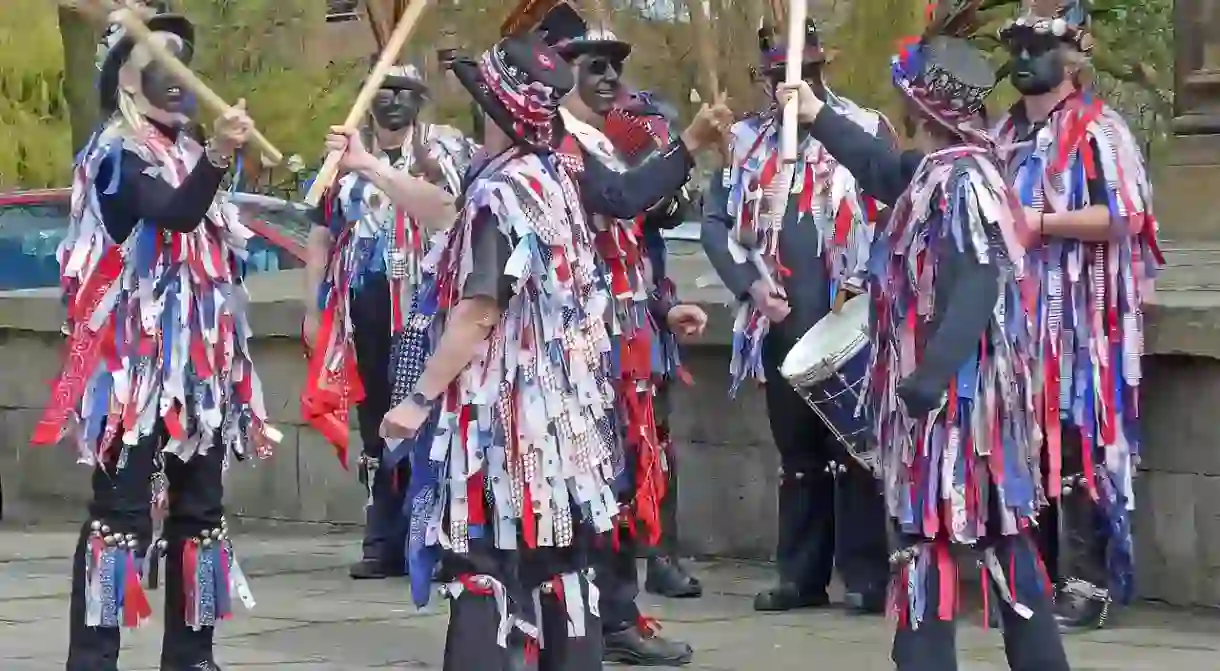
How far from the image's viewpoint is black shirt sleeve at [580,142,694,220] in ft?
19.7

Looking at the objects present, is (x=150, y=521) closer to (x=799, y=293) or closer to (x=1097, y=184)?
(x=799, y=293)

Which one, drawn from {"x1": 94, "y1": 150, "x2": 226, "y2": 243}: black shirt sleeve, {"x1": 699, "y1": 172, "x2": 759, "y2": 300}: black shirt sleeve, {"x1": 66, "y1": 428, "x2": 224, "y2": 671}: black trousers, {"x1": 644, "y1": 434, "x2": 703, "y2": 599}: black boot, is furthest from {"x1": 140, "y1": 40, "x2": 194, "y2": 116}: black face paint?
{"x1": 644, "y1": 434, "x2": 703, "y2": 599}: black boot

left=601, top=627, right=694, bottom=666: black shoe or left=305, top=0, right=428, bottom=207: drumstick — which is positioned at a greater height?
left=305, top=0, right=428, bottom=207: drumstick

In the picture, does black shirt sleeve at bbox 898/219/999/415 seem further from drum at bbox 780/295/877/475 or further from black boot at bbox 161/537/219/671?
black boot at bbox 161/537/219/671

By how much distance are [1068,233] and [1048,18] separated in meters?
0.67

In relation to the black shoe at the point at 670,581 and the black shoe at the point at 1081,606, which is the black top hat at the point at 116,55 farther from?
the black shoe at the point at 1081,606

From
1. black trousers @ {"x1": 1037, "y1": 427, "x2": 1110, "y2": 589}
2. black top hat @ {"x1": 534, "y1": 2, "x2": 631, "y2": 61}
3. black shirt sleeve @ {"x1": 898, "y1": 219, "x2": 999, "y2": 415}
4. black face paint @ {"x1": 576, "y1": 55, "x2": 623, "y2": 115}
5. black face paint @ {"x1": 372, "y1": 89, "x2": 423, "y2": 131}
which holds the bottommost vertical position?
black trousers @ {"x1": 1037, "y1": 427, "x2": 1110, "y2": 589}

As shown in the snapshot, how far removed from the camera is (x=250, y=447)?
6598 mm

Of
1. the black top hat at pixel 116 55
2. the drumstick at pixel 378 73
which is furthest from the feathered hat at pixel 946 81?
the black top hat at pixel 116 55

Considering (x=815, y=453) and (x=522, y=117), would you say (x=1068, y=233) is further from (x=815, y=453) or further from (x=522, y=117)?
(x=522, y=117)

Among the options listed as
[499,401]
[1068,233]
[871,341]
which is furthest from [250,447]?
[1068,233]

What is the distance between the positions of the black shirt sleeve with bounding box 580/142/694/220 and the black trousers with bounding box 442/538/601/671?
959 mm

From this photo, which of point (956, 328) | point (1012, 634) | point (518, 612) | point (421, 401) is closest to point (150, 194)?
point (421, 401)

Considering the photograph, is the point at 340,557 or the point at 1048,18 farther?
the point at 340,557
